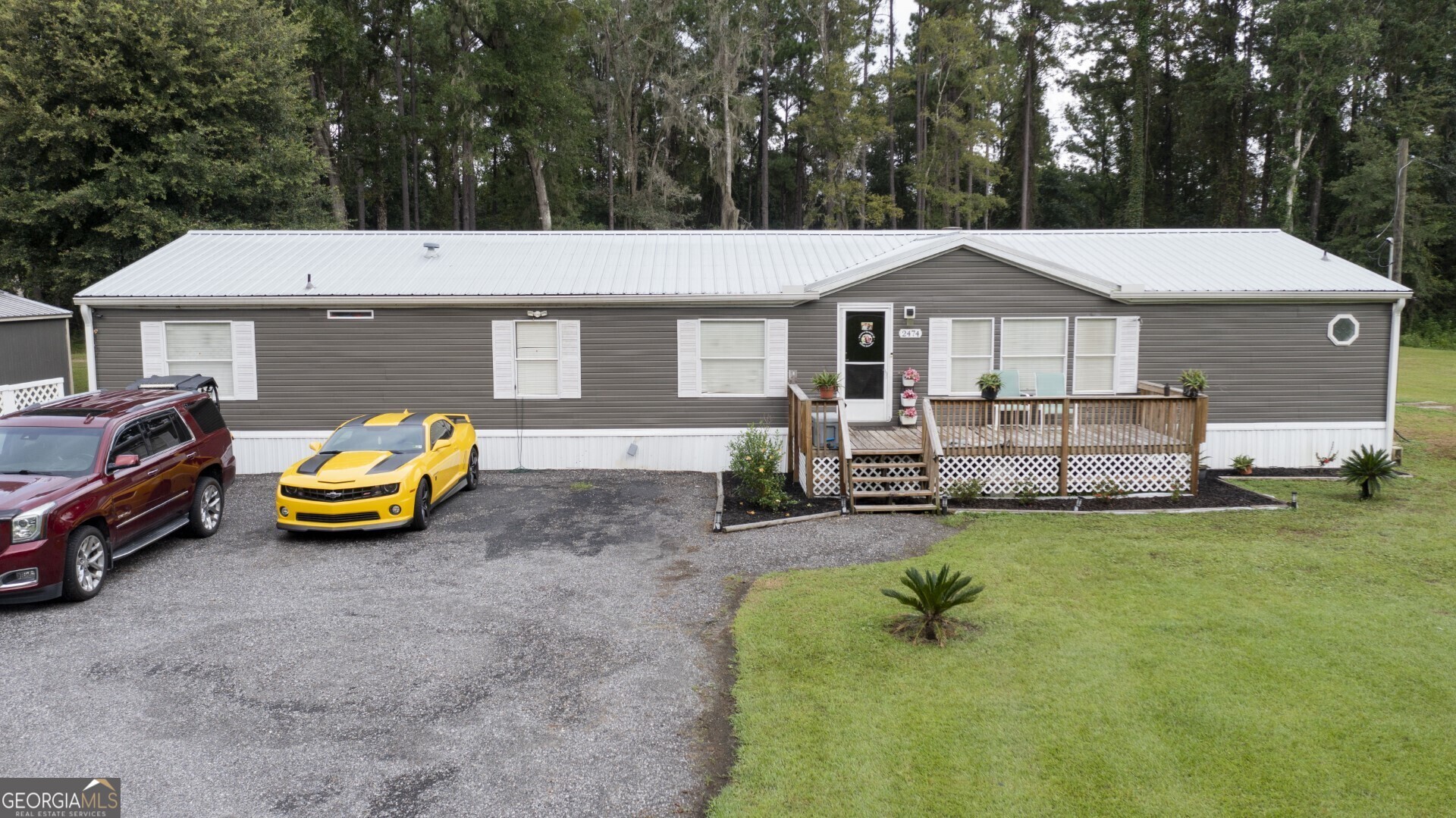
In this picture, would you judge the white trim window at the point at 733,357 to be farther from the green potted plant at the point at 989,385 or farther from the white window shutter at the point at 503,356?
the green potted plant at the point at 989,385

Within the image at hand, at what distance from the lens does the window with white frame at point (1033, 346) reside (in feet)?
48.0

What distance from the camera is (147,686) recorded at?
21.1 feet

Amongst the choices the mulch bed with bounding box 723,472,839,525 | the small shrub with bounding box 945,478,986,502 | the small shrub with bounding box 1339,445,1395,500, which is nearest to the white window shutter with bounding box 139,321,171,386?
the mulch bed with bounding box 723,472,839,525

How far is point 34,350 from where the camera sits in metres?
17.9

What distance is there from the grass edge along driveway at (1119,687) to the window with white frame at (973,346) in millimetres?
5099

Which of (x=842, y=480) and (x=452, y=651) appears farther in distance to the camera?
(x=842, y=480)

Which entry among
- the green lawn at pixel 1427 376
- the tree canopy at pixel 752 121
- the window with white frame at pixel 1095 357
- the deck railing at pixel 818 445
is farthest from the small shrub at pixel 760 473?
the tree canopy at pixel 752 121

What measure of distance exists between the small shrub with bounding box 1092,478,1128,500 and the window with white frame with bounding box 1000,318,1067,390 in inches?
105

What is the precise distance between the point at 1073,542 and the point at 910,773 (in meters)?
5.96

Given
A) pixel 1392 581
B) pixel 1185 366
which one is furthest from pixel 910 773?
pixel 1185 366

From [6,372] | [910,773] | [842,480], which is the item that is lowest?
[910,773]

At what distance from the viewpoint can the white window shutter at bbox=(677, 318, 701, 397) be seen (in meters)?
14.6

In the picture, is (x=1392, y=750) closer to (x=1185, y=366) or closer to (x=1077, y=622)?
(x=1077, y=622)

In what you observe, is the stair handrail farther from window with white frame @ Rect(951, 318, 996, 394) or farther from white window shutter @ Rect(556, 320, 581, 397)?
white window shutter @ Rect(556, 320, 581, 397)
